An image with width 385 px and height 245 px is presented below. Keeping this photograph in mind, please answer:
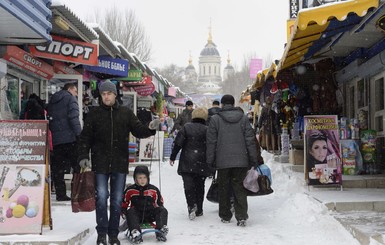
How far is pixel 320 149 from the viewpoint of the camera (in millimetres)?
8883

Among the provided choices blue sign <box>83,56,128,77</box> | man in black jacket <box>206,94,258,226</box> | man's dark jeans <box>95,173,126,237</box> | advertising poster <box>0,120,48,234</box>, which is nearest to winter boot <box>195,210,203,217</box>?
man in black jacket <box>206,94,258,226</box>

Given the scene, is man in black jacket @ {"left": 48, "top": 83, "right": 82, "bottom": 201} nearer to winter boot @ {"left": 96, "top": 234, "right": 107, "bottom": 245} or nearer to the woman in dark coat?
the woman in dark coat

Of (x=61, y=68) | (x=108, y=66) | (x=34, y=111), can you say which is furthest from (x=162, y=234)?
(x=108, y=66)

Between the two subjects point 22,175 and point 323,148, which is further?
point 323,148

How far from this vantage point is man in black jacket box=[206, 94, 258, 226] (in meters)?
7.52

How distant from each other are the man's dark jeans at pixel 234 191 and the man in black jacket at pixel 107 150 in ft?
6.08

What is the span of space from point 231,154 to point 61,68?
16.1 feet

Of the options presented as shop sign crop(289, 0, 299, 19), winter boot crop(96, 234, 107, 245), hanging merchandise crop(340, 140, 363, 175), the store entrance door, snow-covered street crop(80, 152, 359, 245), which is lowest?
snow-covered street crop(80, 152, 359, 245)

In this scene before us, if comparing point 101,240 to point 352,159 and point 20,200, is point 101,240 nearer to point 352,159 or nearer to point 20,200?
point 20,200

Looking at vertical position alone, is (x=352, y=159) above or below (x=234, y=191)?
above

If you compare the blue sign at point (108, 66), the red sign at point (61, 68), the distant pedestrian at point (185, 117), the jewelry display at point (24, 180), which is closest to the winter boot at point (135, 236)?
the jewelry display at point (24, 180)

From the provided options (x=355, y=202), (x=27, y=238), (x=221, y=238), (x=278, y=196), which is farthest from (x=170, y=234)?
(x=278, y=196)

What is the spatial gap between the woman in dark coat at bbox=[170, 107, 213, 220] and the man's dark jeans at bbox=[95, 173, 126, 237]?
2.01 metres

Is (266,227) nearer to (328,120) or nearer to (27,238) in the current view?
(328,120)
